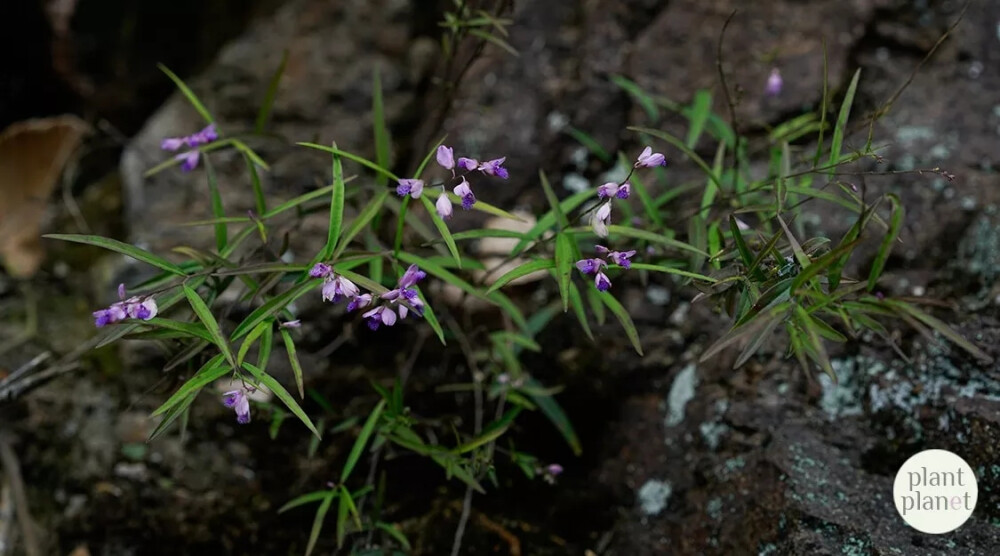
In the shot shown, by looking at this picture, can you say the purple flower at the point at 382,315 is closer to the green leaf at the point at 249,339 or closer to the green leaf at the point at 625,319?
the green leaf at the point at 249,339

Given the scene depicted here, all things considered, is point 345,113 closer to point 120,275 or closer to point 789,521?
point 120,275

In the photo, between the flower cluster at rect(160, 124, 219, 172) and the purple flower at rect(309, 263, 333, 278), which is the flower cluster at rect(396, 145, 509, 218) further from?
the flower cluster at rect(160, 124, 219, 172)

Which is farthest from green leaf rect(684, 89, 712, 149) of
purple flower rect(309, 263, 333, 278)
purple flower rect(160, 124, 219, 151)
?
purple flower rect(160, 124, 219, 151)

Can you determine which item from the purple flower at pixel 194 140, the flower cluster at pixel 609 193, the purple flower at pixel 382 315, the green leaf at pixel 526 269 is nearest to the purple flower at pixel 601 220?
the flower cluster at pixel 609 193

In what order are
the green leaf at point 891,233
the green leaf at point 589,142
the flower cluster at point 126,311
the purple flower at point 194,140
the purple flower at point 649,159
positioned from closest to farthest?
1. the green leaf at point 891,233
2. the flower cluster at point 126,311
3. the purple flower at point 649,159
4. the purple flower at point 194,140
5. the green leaf at point 589,142

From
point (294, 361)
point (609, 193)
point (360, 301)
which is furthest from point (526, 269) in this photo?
point (294, 361)

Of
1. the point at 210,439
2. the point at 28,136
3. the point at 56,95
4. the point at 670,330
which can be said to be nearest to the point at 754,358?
the point at 670,330
